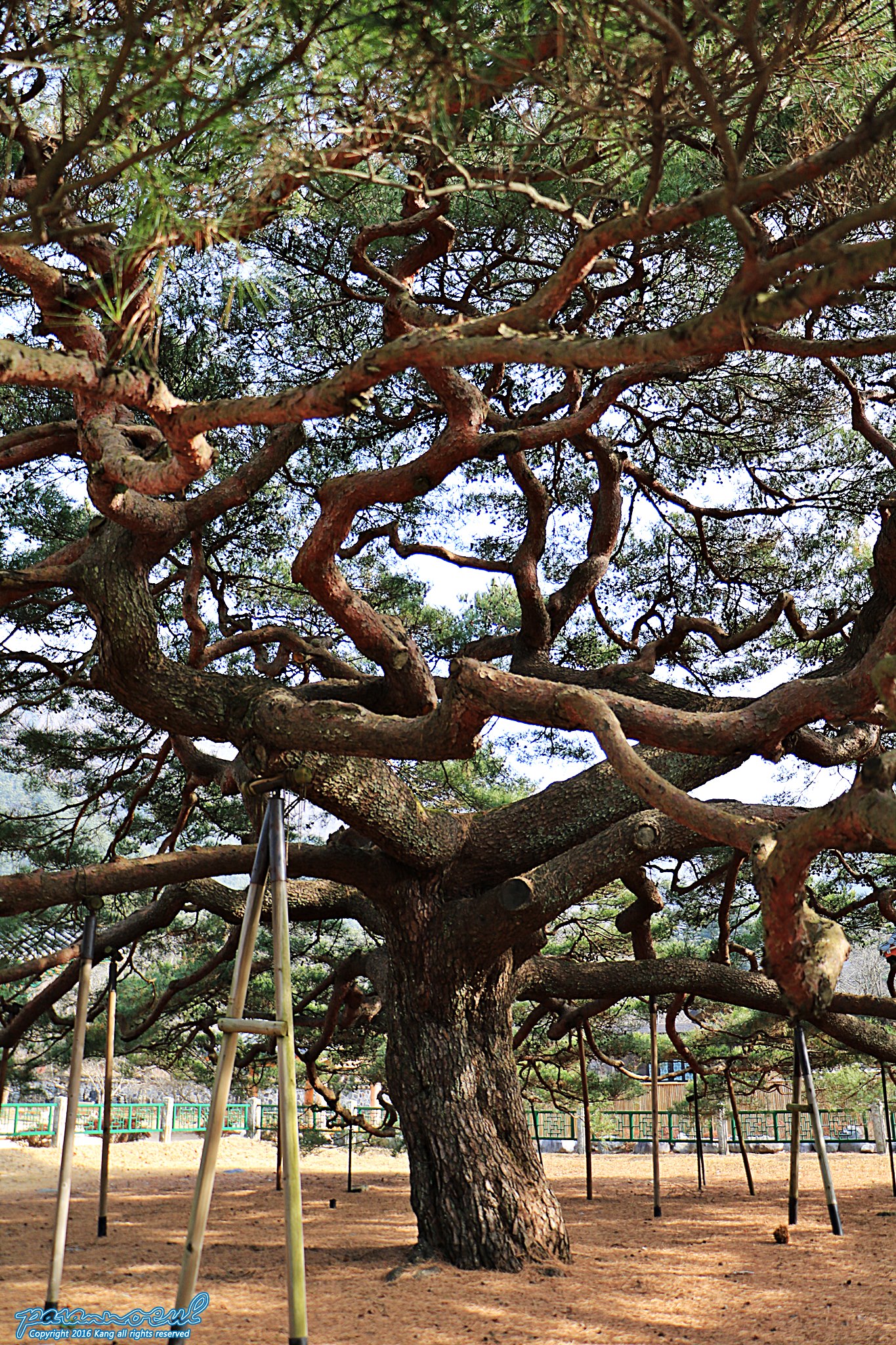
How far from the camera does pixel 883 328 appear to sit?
20.3 ft

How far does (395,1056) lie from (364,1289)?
1.07 meters

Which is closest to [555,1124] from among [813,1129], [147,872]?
[813,1129]

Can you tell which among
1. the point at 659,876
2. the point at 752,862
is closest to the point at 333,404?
the point at 752,862

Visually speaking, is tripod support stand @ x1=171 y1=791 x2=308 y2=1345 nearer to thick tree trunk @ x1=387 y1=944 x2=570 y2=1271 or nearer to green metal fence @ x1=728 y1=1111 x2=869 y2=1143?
thick tree trunk @ x1=387 y1=944 x2=570 y2=1271

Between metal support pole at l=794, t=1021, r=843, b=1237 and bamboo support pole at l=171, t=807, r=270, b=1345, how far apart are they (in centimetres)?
329

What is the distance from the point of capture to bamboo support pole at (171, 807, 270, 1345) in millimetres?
3051

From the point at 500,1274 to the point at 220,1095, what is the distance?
249cm

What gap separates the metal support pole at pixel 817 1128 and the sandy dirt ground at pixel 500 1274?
21 centimetres

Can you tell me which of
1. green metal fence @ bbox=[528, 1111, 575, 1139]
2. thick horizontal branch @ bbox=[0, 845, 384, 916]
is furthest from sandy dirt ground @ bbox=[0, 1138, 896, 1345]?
green metal fence @ bbox=[528, 1111, 575, 1139]

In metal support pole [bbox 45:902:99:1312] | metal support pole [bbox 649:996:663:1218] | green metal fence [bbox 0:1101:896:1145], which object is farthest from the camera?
green metal fence [bbox 0:1101:896:1145]

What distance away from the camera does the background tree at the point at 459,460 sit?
8.65 feet

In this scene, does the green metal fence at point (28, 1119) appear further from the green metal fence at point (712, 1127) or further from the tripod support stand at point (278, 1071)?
the tripod support stand at point (278, 1071)

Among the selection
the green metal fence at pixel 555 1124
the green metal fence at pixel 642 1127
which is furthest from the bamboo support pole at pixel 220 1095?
the green metal fence at pixel 555 1124

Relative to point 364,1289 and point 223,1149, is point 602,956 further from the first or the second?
point 223,1149
